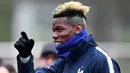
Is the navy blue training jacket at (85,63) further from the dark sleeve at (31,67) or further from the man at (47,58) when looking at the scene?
the man at (47,58)

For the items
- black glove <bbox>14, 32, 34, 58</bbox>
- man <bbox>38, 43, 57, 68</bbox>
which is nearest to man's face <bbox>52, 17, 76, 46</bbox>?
black glove <bbox>14, 32, 34, 58</bbox>

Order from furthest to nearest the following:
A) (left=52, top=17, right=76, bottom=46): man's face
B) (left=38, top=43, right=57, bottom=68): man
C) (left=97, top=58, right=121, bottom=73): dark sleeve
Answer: (left=38, top=43, right=57, bottom=68): man < (left=52, top=17, right=76, bottom=46): man's face < (left=97, top=58, right=121, bottom=73): dark sleeve

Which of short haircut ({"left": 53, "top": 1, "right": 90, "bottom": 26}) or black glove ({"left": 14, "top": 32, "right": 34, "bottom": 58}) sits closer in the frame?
black glove ({"left": 14, "top": 32, "right": 34, "bottom": 58})

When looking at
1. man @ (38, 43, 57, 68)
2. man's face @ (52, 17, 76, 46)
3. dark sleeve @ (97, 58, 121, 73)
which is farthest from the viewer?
man @ (38, 43, 57, 68)

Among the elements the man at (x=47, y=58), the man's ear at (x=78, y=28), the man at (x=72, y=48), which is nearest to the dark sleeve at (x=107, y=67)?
the man at (x=72, y=48)

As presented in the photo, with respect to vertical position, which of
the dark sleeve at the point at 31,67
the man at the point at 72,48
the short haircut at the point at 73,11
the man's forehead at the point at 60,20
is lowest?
the dark sleeve at the point at 31,67

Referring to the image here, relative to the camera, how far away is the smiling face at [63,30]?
17.0 ft

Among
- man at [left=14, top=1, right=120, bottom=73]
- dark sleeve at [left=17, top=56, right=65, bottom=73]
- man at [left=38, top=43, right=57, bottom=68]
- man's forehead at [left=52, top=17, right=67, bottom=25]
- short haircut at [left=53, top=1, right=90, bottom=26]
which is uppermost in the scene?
short haircut at [left=53, top=1, right=90, bottom=26]

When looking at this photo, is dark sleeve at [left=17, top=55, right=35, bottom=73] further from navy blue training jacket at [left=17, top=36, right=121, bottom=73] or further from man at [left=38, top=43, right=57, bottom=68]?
man at [left=38, top=43, right=57, bottom=68]

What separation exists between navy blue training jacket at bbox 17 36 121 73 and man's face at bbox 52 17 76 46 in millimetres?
105

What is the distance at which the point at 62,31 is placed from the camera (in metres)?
5.22

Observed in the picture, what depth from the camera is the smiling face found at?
5.19 m

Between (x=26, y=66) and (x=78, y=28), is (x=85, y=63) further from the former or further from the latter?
(x=26, y=66)

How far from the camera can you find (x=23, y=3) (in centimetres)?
1191
